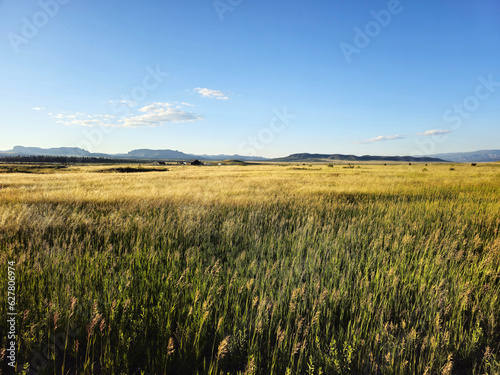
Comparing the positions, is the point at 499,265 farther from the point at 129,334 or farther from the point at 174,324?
the point at 129,334

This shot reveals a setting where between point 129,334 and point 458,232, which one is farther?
point 458,232

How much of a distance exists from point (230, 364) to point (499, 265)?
17.5ft

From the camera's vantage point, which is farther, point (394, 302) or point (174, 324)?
point (394, 302)

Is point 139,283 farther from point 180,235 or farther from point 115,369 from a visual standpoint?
point 180,235

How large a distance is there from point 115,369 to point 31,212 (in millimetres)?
7187

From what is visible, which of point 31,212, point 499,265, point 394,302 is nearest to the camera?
point 394,302

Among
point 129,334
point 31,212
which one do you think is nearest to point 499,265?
point 129,334

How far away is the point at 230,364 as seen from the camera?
253cm

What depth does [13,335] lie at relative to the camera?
2555mm

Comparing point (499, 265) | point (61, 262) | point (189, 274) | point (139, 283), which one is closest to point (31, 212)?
point (61, 262)

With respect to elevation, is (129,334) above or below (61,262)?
below

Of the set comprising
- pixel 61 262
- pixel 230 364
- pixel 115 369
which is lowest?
pixel 230 364

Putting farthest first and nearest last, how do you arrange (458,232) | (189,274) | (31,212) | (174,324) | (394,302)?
(31,212) → (458,232) → (189,274) → (394,302) → (174,324)

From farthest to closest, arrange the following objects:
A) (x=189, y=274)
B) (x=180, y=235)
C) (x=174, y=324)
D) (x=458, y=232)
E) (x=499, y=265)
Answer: (x=458, y=232)
(x=180, y=235)
(x=499, y=265)
(x=189, y=274)
(x=174, y=324)
